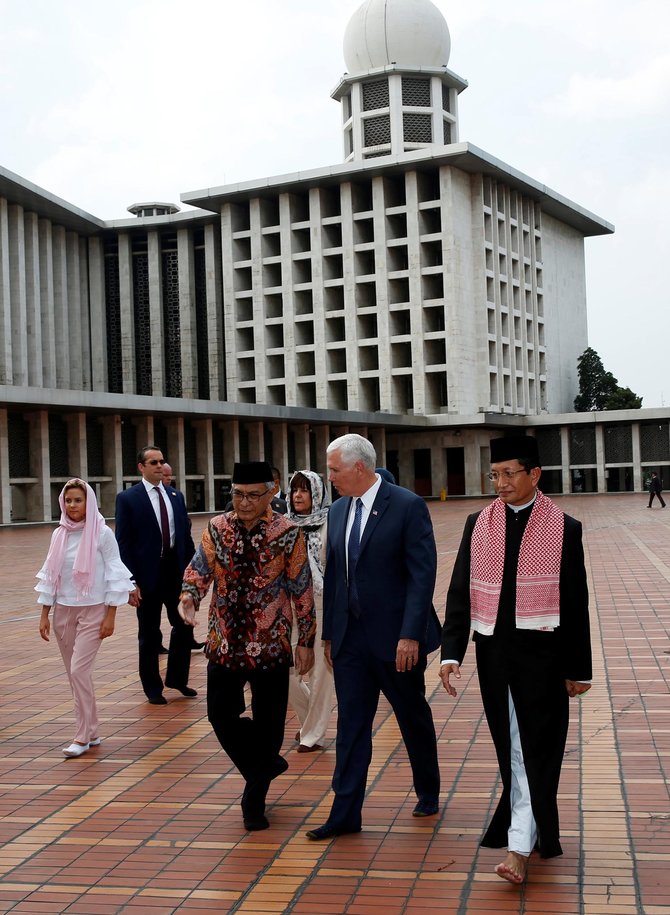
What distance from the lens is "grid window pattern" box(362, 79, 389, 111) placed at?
195 feet

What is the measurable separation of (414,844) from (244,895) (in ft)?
2.85

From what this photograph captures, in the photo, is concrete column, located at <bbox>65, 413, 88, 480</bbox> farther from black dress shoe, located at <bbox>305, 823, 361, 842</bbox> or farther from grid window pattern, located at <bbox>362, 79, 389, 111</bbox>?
black dress shoe, located at <bbox>305, 823, 361, 842</bbox>

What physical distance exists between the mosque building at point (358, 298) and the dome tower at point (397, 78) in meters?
0.11

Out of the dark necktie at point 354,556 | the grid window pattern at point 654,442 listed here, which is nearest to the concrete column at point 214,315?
the grid window pattern at point 654,442

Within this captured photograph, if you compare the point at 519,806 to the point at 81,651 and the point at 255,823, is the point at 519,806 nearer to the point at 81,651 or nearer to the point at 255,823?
the point at 255,823

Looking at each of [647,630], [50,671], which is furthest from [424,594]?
[647,630]

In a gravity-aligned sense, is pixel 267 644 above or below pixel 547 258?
below

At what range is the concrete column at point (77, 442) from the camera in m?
39.7

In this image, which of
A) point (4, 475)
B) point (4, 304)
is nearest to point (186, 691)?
point (4, 475)

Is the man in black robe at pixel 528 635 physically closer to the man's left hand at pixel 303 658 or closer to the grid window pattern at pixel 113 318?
the man's left hand at pixel 303 658

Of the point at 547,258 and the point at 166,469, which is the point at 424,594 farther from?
the point at 547,258

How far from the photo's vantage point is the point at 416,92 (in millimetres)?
59781

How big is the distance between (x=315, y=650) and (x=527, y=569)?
264 cm

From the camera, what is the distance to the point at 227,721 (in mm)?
5203
